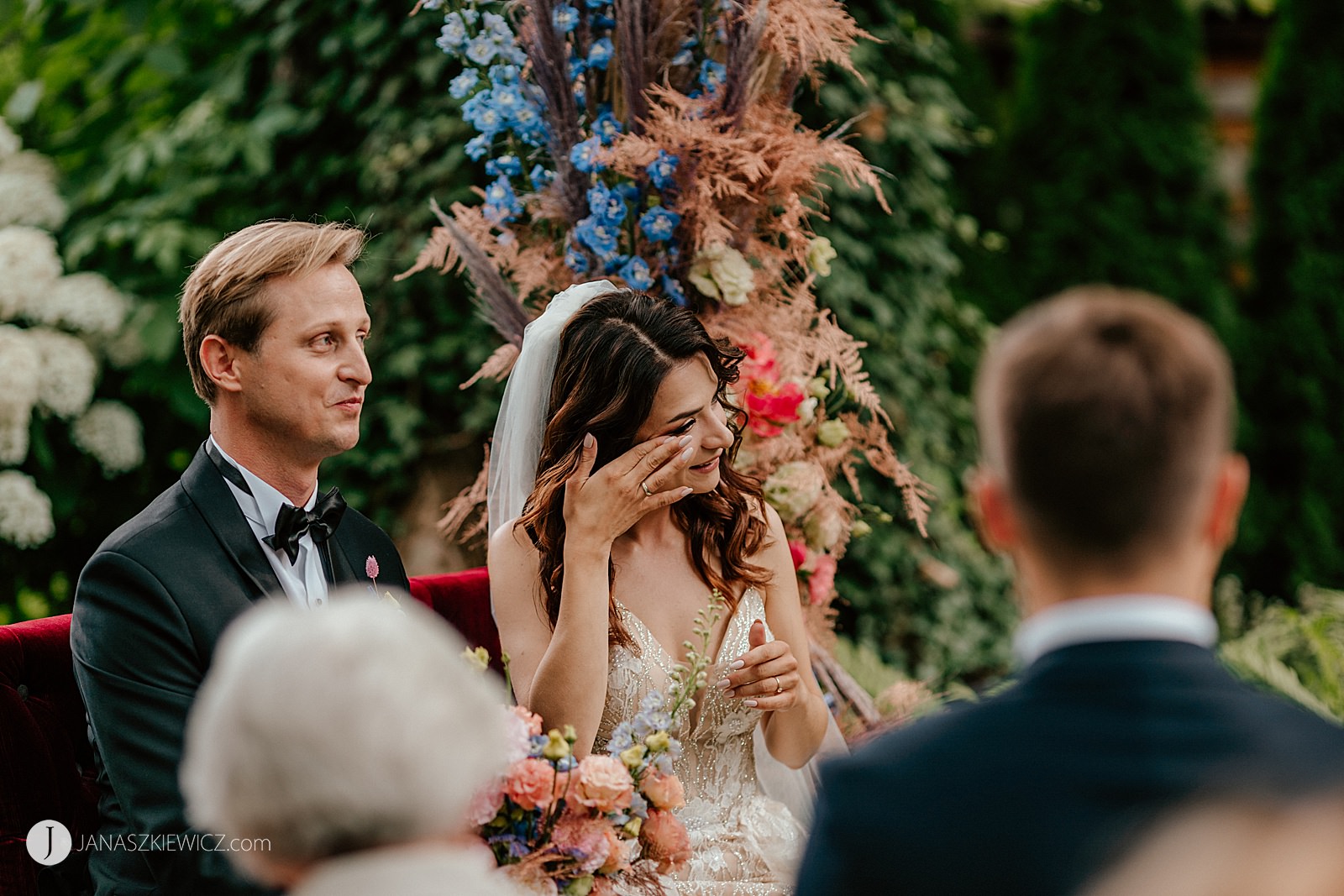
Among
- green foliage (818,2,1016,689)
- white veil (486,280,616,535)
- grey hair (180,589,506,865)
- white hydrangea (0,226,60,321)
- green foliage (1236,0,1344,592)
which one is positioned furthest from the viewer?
green foliage (1236,0,1344,592)

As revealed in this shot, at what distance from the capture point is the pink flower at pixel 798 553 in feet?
10.5

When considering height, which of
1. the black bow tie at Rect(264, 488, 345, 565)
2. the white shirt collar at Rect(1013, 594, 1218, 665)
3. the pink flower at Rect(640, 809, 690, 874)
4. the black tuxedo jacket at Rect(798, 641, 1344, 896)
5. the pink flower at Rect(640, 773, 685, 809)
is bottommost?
the pink flower at Rect(640, 809, 690, 874)

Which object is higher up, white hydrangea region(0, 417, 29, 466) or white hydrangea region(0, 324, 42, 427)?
white hydrangea region(0, 324, 42, 427)

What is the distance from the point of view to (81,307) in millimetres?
3797

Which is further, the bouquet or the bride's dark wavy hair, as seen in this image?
the bride's dark wavy hair

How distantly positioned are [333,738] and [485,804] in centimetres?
91

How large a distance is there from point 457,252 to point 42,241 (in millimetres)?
1583

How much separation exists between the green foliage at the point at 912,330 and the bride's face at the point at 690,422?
227 centimetres

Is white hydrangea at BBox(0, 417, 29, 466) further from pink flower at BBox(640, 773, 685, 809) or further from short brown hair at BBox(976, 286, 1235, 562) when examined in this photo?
short brown hair at BBox(976, 286, 1235, 562)

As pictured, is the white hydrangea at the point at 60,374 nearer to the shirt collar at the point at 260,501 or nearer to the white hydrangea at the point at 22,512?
the white hydrangea at the point at 22,512

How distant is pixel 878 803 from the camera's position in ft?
3.76

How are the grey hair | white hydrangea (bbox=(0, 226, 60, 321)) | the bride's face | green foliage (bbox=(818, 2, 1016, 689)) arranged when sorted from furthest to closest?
green foliage (bbox=(818, 2, 1016, 689)) → white hydrangea (bbox=(0, 226, 60, 321)) → the bride's face → the grey hair

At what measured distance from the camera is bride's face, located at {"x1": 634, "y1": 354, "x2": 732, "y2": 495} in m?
2.72

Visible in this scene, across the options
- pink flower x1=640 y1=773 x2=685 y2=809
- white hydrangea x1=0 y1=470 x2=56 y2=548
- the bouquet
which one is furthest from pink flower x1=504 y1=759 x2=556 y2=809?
white hydrangea x1=0 y1=470 x2=56 y2=548
